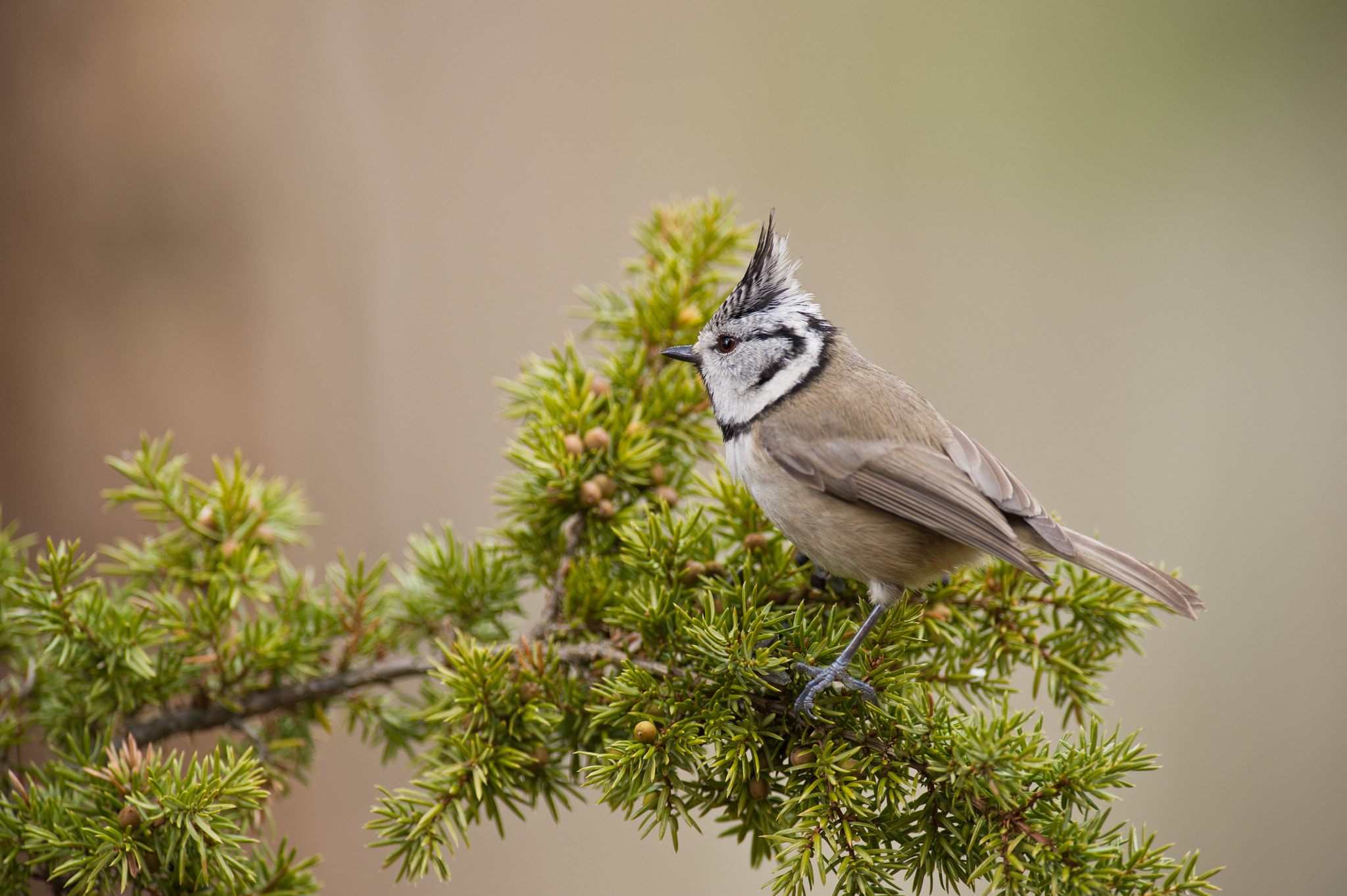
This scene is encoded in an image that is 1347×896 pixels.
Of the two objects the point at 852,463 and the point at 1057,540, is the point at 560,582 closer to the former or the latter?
the point at 852,463

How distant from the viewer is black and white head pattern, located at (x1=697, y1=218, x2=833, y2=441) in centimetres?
110

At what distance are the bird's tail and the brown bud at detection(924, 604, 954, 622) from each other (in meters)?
0.13

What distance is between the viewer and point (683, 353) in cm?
107

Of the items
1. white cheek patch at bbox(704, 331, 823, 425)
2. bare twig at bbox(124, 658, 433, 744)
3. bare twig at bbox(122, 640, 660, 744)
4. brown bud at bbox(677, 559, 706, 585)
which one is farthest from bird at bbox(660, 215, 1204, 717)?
bare twig at bbox(124, 658, 433, 744)

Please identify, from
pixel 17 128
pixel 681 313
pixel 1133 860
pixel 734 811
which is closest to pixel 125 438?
pixel 17 128

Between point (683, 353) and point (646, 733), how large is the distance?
1.62 feet

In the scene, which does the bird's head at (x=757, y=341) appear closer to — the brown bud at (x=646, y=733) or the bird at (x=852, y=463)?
the bird at (x=852, y=463)

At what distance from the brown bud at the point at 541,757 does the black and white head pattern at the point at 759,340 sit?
1.46ft

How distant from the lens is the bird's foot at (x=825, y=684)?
0.75 m

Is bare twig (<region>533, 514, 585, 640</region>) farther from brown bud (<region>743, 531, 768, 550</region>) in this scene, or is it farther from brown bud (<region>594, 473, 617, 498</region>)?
brown bud (<region>743, 531, 768, 550</region>)

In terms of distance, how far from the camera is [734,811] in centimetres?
79

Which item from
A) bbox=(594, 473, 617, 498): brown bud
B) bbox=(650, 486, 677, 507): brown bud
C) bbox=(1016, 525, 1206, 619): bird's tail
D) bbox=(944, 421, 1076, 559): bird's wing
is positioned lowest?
bbox=(594, 473, 617, 498): brown bud

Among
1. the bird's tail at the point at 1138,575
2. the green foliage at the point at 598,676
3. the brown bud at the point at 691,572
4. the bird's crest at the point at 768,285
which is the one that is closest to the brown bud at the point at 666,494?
the green foliage at the point at 598,676

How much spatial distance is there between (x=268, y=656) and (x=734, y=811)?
538mm
